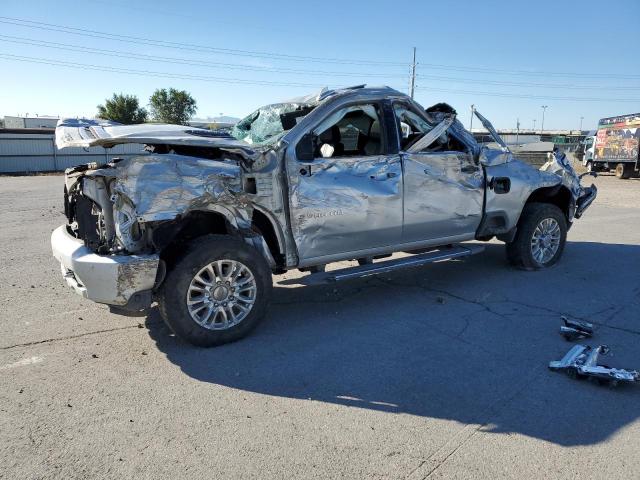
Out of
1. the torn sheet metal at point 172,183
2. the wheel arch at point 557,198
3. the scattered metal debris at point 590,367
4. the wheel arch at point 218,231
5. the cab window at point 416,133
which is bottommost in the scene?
the scattered metal debris at point 590,367

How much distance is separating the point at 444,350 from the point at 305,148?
2.14 metres

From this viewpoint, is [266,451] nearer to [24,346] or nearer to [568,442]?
[568,442]

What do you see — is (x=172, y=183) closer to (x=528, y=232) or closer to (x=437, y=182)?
(x=437, y=182)

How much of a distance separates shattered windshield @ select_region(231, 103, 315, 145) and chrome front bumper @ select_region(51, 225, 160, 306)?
1.70 metres

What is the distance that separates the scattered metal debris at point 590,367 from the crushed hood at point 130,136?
3011 mm

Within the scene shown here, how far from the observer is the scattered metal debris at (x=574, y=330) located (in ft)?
Result: 14.6

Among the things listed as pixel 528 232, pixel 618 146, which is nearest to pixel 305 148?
pixel 528 232

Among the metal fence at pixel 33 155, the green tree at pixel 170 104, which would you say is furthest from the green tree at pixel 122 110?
the metal fence at pixel 33 155

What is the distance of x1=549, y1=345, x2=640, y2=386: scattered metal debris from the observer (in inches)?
141

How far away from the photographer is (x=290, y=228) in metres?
4.70

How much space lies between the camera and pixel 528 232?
651 cm

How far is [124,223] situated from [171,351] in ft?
3.67

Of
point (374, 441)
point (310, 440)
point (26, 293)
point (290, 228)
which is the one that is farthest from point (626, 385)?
point (26, 293)

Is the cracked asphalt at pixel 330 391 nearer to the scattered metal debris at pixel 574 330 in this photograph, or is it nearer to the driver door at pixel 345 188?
the scattered metal debris at pixel 574 330
